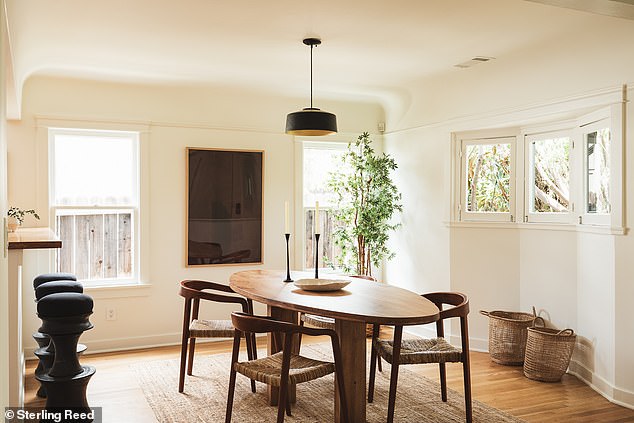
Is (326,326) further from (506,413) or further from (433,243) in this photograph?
(433,243)

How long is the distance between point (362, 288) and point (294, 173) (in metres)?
2.65

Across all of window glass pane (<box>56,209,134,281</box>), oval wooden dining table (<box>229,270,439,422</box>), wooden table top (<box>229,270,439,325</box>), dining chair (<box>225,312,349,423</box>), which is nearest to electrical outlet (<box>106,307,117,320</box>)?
window glass pane (<box>56,209,134,281</box>)

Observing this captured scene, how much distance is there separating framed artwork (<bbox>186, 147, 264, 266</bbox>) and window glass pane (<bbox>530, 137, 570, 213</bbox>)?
8.93 feet

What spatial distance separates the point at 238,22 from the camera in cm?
393

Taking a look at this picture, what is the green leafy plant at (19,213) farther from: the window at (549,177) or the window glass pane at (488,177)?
the window at (549,177)

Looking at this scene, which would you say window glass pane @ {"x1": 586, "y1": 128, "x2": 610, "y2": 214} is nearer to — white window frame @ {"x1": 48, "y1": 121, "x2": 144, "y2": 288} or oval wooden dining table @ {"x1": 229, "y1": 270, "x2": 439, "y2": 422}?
oval wooden dining table @ {"x1": 229, "y1": 270, "x2": 439, "y2": 422}

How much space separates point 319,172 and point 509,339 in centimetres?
278

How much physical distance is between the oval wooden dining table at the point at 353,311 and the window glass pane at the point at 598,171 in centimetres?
179

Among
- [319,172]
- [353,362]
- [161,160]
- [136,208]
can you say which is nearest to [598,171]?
[353,362]

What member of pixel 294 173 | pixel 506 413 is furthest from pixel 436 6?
pixel 294 173

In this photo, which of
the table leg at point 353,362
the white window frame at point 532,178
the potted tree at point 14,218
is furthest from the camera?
the white window frame at point 532,178

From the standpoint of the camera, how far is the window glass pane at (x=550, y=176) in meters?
4.96

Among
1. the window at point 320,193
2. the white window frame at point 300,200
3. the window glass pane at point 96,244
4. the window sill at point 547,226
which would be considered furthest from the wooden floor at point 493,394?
the window at point 320,193

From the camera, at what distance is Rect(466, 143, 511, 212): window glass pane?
5496mm
